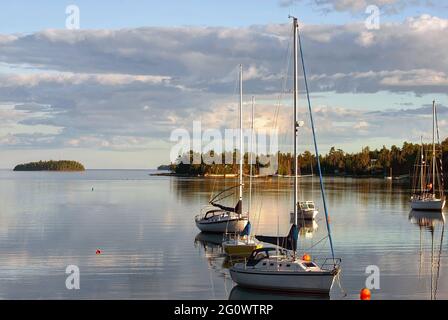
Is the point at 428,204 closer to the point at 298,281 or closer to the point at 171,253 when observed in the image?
the point at 171,253

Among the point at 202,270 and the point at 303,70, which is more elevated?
the point at 303,70

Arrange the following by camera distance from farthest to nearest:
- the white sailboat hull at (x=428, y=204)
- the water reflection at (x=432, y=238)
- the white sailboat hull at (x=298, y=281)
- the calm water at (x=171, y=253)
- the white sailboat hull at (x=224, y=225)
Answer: the white sailboat hull at (x=428, y=204) → the white sailboat hull at (x=224, y=225) → the water reflection at (x=432, y=238) → the calm water at (x=171, y=253) → the white sailboat hull at (x=298, y=281)

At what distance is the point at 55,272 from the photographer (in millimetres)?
45375

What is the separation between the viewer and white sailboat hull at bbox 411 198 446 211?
93.2 metres

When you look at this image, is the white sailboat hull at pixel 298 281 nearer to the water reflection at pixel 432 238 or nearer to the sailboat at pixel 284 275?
the sailboat at pixel 284 275

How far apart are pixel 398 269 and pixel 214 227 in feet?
72.0

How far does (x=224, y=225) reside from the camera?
63.4 m

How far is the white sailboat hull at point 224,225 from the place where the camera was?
61513mm

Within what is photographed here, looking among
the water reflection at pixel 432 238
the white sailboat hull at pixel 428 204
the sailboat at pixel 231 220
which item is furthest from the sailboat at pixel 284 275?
the white sailboat hull at pixel 428 204

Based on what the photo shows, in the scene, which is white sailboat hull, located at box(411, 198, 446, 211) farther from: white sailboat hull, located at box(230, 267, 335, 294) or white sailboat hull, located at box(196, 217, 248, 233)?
white sailboat hull, located at box(230, 267, 335, 294)

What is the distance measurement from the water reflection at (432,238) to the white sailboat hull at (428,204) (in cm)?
63
